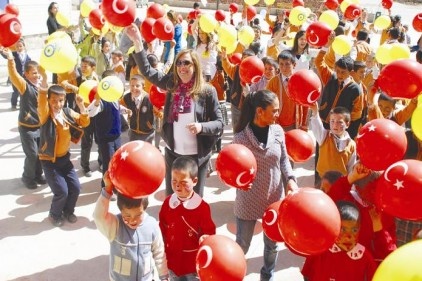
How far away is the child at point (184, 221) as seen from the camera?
11.2 feet

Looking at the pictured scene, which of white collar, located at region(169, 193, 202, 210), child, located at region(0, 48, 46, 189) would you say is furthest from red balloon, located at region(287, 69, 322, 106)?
child, located at region(0, 48, 46, 189)

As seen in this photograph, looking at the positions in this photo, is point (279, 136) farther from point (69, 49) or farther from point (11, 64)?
point (11, 64)

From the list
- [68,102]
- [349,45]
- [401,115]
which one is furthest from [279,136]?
[68,102]

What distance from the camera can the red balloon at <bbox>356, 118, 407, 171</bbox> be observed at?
3.53 m

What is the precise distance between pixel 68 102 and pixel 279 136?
15.8 ft

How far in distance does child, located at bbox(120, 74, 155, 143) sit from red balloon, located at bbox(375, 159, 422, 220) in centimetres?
346

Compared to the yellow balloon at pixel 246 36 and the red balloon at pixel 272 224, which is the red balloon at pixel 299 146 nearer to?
the red balloon at pixel 272 224

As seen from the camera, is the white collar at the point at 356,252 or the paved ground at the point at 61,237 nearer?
the white collar at the point at 356,252

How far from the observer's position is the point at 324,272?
9.76 feet

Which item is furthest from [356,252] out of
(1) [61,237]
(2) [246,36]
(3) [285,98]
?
(2) [246,36]

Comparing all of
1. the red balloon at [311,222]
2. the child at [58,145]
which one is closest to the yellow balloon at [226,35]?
the child at [58,145]

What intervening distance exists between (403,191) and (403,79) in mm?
1827

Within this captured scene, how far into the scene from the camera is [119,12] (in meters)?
4.24

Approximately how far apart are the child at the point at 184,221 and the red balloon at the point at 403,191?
1.22m
